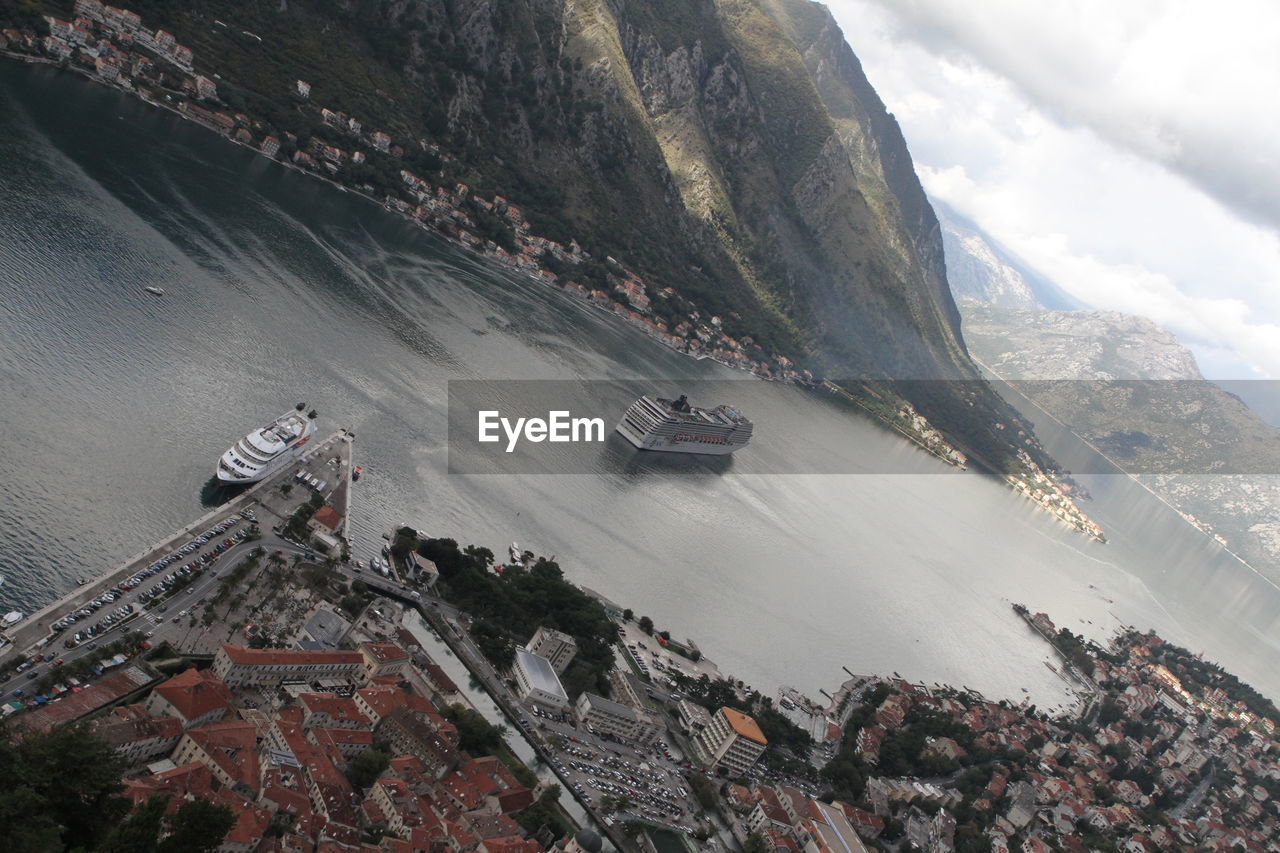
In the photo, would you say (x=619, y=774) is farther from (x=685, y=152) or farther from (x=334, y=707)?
(x=685, y=152)

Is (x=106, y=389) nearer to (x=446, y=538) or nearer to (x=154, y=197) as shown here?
(x=446, y=538)

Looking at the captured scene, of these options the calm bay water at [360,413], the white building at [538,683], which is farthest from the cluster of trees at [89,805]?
the white building at [538,683]

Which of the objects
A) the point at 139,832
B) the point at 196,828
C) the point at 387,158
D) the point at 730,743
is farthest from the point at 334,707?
the point at 387,158

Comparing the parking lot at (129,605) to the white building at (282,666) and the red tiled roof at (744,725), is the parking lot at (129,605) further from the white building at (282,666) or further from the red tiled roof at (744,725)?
the red tiled roof at (744,725)

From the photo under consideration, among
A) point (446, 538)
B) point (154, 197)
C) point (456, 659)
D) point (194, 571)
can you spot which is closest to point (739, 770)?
point (456, 659)

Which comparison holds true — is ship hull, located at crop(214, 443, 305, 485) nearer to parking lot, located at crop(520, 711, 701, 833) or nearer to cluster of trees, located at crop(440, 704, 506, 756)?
cluster of trees, located at crop(440, 704, 506, 756)

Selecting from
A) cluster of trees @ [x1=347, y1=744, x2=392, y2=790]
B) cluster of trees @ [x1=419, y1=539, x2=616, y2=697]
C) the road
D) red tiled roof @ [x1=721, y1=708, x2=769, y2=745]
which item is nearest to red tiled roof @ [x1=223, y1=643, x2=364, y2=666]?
the road
